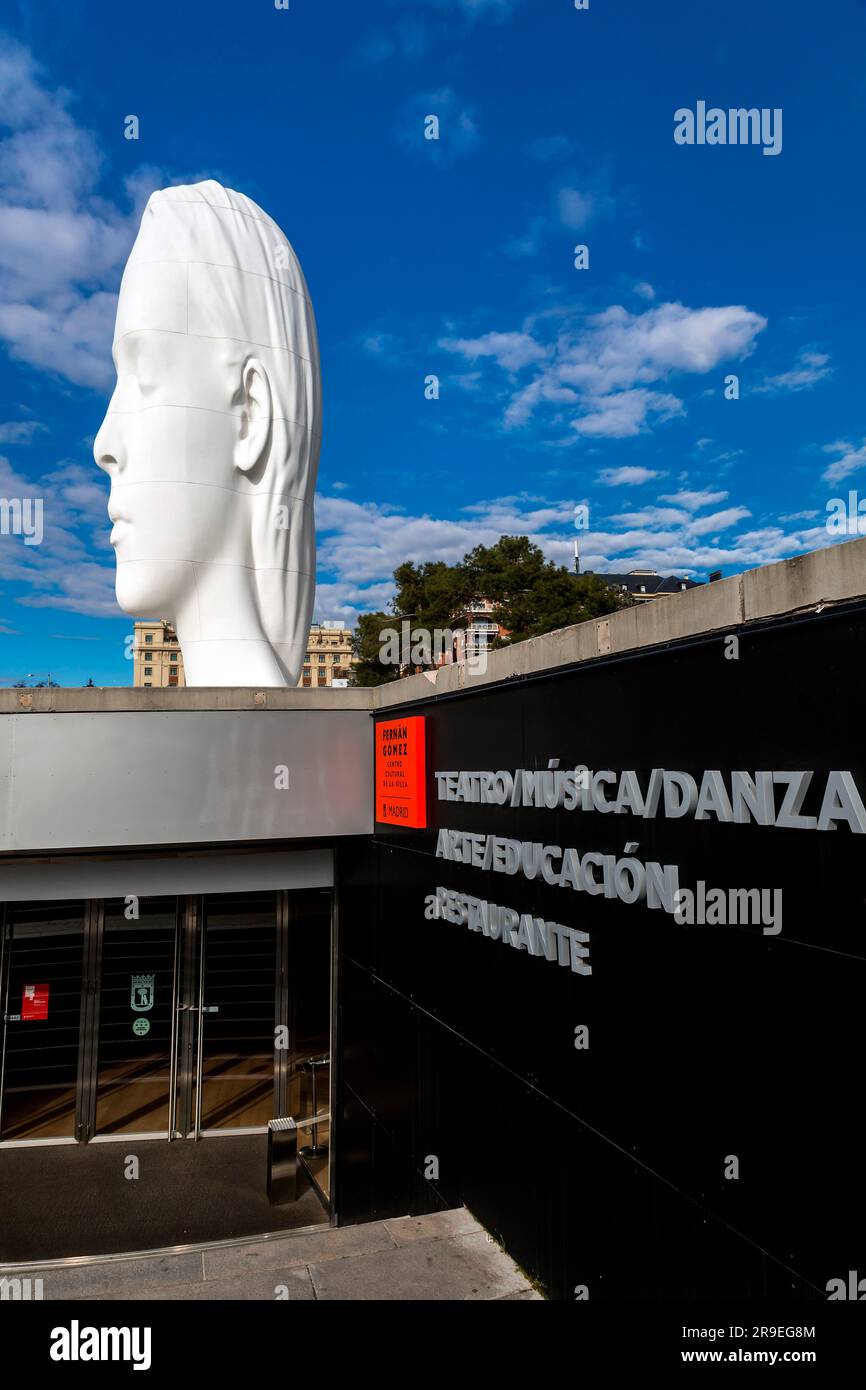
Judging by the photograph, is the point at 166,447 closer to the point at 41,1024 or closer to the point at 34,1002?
the point at 34,1002

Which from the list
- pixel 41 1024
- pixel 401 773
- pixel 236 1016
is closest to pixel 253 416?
pixel 401 773

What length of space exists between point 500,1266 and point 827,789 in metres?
3.57

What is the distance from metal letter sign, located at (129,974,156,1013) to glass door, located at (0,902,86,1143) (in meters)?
0.56

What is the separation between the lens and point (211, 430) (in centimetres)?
967

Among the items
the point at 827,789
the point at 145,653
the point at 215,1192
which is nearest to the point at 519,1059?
the point at 827,789

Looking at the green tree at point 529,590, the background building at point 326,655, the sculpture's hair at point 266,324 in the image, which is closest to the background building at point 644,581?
the background building at point 326,655

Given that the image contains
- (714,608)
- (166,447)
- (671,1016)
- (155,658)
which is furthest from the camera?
A: (155,658)

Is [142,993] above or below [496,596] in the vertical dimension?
below

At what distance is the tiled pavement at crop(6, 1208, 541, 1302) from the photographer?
15.0 feet

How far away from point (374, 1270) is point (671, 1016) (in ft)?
8.22

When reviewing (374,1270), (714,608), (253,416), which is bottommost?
(374,1270)

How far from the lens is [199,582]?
9.94 m

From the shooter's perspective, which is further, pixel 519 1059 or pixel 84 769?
pixel 84 769
